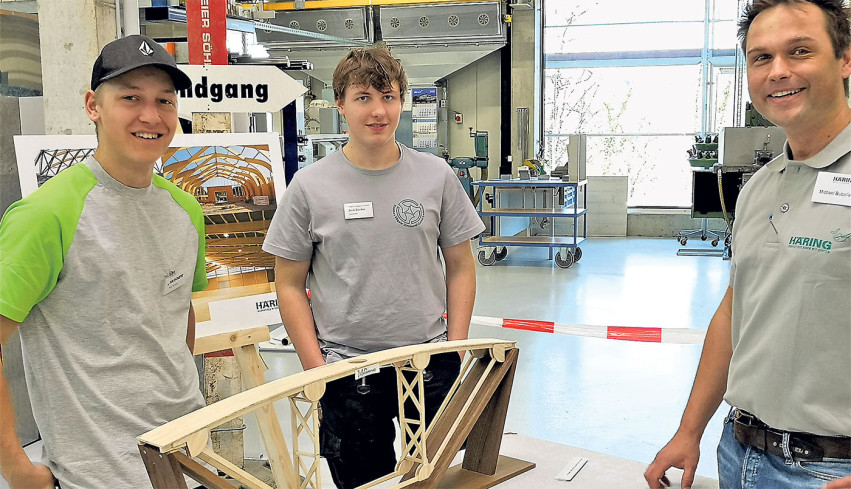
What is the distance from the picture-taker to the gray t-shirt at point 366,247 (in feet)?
6.67

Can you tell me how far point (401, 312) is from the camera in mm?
2053

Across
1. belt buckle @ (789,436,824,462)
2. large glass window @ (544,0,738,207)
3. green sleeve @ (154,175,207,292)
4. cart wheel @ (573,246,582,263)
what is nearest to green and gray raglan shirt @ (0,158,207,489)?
green sleeve @ (154,175,207,292)

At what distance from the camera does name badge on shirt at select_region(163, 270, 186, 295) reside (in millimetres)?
1732

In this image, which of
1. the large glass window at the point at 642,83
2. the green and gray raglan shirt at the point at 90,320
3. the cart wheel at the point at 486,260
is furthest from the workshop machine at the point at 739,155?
the green and gray raglan shirt at the point at 90,320

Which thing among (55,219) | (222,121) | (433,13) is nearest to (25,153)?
(55,219)

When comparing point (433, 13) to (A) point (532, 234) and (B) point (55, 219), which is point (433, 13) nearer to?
(A) point (532, 234)

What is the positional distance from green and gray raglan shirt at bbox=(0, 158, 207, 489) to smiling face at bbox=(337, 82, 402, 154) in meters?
0.59

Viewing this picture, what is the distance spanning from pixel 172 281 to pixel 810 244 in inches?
52.5

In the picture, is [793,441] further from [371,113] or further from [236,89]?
[236,89]

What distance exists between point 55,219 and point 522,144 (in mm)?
9688

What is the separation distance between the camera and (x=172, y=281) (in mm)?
1750

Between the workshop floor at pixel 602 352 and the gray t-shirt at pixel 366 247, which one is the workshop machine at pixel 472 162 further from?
the gray t-shirt at pixel 366 247

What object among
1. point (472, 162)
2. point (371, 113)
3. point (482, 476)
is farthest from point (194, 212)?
point (472, 162)

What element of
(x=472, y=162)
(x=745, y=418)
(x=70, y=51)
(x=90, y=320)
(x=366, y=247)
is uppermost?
(x=70, y=51)
